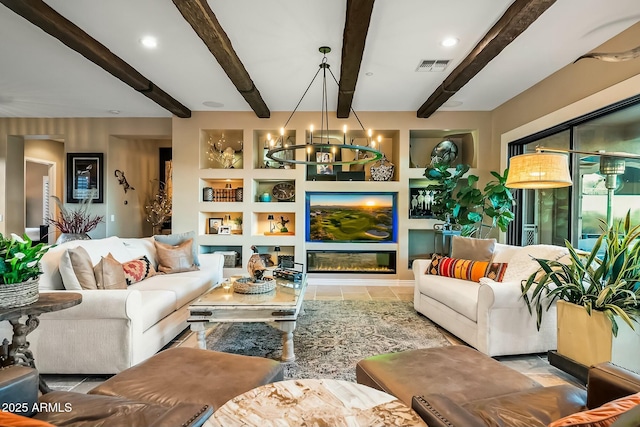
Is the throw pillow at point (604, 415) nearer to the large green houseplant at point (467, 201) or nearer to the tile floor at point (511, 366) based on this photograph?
the tile floor at point (511, 366)

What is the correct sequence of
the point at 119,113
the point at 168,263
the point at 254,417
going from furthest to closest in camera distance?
the point at 119,113 < the point at 168,263 < the point at 254,417

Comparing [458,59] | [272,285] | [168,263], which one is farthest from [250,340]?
[458,59]

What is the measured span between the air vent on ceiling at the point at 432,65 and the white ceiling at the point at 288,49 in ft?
0.24

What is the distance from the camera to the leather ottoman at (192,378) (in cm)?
134

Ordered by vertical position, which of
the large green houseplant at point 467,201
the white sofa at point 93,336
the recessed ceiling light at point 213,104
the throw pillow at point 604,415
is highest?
the recessed ceiling light at point 213,104

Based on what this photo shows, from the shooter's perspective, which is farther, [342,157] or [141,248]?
[342,157]

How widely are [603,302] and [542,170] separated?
3.09ft

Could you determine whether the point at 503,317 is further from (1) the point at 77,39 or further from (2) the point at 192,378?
(1) the point at 77,39

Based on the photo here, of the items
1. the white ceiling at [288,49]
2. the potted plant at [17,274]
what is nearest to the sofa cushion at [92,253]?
the potted plant at [17,274]

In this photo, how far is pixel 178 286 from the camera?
125 inches

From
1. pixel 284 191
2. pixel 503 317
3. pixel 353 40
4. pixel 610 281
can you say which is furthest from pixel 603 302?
pixel 284 191

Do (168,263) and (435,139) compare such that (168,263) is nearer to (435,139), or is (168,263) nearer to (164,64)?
(164,64)

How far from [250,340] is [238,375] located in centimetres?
152

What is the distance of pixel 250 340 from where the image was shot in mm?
2941
